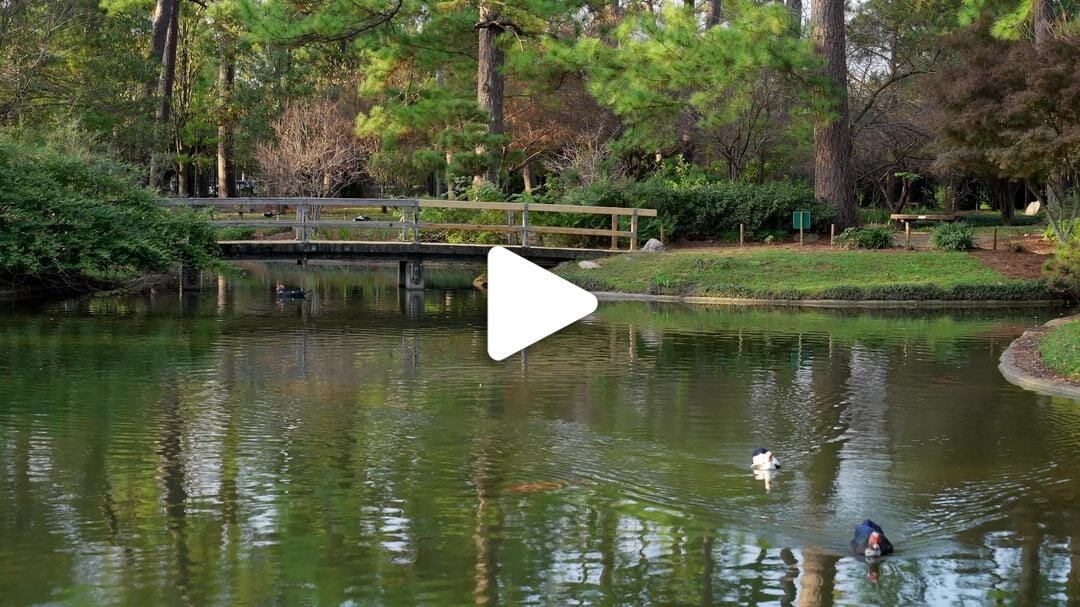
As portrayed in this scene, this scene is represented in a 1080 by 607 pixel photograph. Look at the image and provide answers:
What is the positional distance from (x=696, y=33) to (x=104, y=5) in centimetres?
2167

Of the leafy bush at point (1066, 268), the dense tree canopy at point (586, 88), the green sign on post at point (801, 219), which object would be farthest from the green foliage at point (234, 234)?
the leafy bush at point (1066, 268)

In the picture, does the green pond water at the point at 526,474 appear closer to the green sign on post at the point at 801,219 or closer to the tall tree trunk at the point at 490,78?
the green sign on post at the point at 801,219

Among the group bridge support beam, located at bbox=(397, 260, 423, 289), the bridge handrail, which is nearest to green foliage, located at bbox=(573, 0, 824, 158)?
the bridge handrail

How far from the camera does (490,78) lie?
35812 mm

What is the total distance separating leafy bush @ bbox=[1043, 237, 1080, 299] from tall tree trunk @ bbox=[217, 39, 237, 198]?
32474 millimetres

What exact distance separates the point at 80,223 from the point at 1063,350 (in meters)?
16.7

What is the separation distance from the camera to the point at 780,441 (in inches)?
479

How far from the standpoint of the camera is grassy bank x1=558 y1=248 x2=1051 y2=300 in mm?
25375

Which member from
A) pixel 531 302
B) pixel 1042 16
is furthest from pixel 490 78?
pixel 531 302

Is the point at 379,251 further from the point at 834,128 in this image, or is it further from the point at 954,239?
the point at 954,239

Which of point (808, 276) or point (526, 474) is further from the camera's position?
point (808, 276)

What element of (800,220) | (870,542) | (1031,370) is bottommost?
(870,542)

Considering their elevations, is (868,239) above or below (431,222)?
below

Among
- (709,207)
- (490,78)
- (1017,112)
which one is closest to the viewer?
(1017,112)
